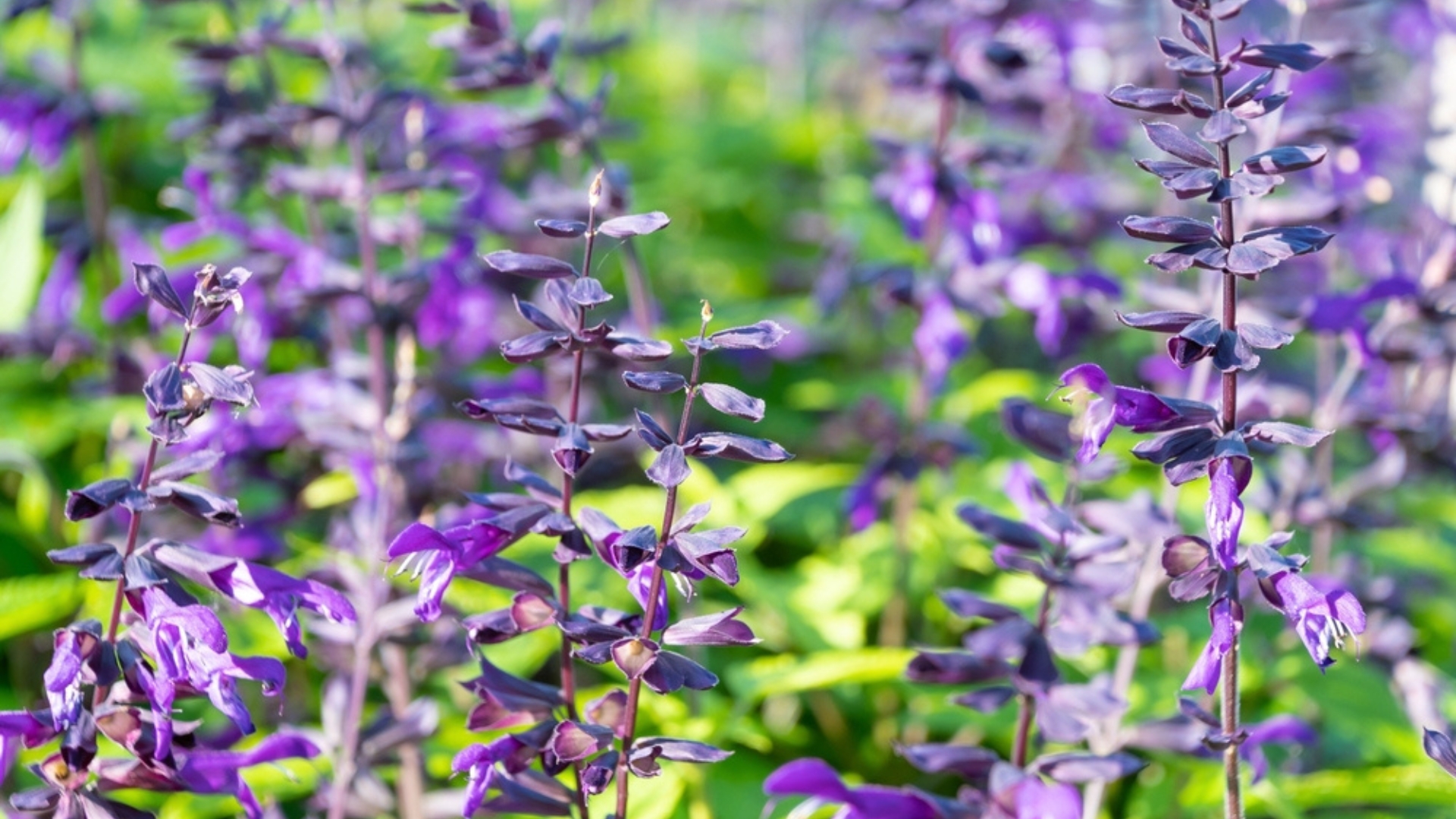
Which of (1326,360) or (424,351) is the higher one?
(1326,360)

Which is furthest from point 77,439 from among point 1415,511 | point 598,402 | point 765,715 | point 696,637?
point 1415,511

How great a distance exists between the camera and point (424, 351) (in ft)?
11.3

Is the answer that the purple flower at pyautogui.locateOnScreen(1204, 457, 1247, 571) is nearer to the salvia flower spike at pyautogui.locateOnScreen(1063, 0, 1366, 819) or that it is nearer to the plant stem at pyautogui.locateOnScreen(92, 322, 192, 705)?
the salvia flower spike at pyautogui.locateOnScreen(1063, 0, 1366, 819)

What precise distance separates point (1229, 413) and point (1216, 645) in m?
0.21

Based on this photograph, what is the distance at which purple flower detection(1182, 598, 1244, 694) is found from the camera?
1141 millimetres

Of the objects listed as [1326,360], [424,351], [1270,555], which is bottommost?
[424,351]

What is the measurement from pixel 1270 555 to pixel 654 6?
752 centimetres

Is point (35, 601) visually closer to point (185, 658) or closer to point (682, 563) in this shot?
point (185, 658)

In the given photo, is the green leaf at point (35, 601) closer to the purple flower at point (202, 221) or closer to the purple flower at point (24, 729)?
the purple flower at point (202, 221)

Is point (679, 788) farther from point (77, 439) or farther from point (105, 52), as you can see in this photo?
point (105, 52)

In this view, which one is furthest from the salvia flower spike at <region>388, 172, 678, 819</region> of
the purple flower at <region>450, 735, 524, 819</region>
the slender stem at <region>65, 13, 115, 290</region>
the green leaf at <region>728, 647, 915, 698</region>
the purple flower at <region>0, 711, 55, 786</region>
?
the slender stem at <region>65, 13, 115, 290</region>

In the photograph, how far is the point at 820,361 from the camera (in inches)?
153

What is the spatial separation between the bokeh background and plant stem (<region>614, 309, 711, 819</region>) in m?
0.43

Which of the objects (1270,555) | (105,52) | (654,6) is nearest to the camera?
(1270,555)
